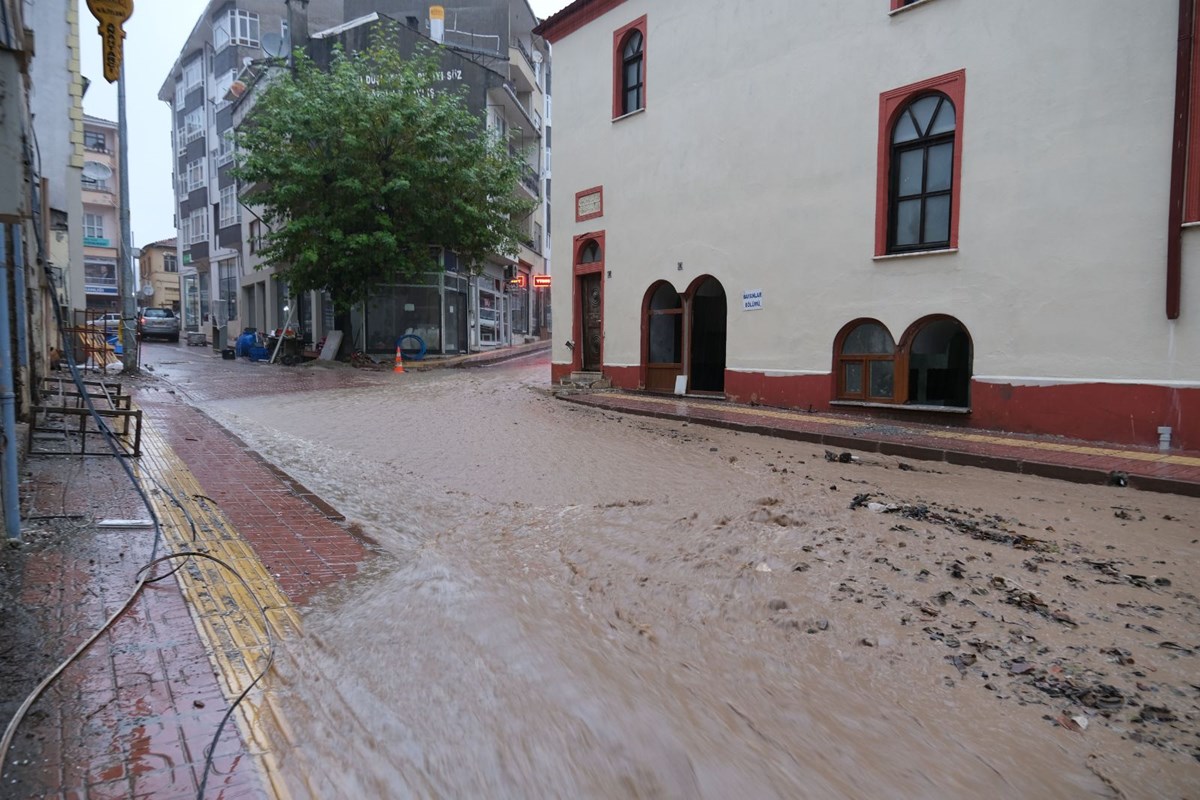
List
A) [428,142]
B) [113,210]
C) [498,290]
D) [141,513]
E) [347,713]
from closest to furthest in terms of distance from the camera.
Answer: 1. [347,713]
2. [141,513]
3. [428,142]
4. [498,290]
5. [113,210]

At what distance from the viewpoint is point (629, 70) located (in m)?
16.1

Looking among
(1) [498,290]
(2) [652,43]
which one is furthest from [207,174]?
(2) [652,43]

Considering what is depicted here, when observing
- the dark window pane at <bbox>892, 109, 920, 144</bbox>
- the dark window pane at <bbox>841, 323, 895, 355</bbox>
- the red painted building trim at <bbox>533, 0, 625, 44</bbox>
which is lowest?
the dark window pane at <bbox>841, 323, 895, 355</bbox>

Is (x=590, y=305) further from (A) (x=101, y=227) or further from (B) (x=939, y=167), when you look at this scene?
(A) (x=101, y=227)

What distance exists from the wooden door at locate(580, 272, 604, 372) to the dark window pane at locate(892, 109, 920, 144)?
7147 millimetres

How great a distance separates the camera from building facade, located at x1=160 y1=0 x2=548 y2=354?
27047mm

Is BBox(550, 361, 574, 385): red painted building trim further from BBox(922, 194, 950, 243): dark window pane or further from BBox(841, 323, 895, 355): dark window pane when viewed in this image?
BBox(922, 194, 950, 243): dark window pane

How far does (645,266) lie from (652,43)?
4358 mm

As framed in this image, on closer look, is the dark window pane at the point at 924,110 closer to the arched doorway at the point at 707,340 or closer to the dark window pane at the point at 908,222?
the dark window pane at the point at 908,222

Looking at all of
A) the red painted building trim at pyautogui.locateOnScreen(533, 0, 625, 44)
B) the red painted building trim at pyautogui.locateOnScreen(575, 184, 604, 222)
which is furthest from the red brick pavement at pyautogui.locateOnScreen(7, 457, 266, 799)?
the red painted building trim at pyautogui.locateOnScreen(533, 0, 625, 44)

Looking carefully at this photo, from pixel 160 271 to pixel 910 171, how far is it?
6421 centimetres

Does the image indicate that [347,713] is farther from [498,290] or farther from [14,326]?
[498,290]

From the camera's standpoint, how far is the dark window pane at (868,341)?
11461mm

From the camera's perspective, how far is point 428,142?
21.7 metres
